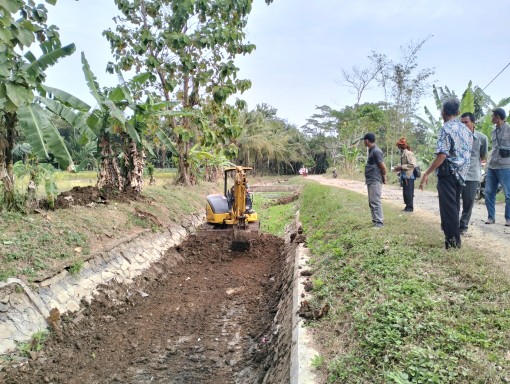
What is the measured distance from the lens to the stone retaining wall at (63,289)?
15.7 feet

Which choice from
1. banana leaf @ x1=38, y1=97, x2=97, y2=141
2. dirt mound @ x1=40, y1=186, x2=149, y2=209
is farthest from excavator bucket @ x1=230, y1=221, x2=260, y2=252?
banana leaf @ x1=38, y1=97, x2=97, y2=141

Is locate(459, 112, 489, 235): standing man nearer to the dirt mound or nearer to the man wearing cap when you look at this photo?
the man wearing cap

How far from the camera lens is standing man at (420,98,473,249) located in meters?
4.90

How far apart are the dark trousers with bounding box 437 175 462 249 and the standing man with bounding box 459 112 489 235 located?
1.20 metres

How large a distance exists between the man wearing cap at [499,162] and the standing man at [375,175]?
6.88 ft

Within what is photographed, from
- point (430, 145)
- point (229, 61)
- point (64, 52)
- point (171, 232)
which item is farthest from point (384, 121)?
point (64, 52)

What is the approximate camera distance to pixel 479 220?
7.75 m

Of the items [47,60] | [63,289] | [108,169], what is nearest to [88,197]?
[108,169]

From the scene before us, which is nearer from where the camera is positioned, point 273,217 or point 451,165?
point 451,165

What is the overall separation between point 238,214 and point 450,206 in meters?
5.83

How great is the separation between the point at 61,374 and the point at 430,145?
1965 cm

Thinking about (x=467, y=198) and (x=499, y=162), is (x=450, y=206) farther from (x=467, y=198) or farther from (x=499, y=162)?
(x=499, y=162)

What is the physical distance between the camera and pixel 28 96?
415cm

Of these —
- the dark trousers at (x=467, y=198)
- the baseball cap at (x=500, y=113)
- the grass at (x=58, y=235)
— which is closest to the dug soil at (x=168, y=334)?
the grass at (x=58, y=235)
